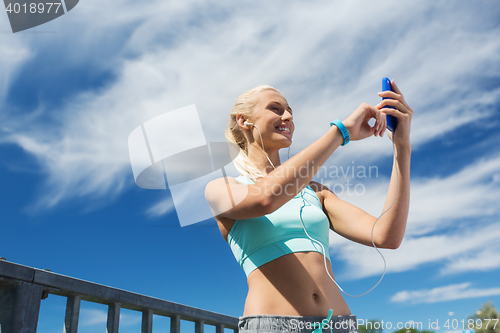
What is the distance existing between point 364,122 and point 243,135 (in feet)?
3.11

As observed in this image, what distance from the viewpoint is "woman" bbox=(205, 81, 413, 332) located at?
140 cm

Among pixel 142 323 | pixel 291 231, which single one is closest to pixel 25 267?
pixel 142 323

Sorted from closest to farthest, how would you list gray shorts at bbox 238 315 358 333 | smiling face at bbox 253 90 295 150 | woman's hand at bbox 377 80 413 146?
gray shorts at bbox 238 315 358 333 → woman's hand at bbox 377 80 413 146 → smiling face at bbox 253 90 295 150

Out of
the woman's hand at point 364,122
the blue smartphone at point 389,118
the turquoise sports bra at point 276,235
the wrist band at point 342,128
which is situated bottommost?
the turquoise sports bra at point 276,235

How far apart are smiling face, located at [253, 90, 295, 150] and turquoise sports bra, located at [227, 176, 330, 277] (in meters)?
0.47

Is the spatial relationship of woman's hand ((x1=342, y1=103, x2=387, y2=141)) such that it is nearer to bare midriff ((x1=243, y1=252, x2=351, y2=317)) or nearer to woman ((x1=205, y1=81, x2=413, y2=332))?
woman ((x1=205, y1=81, x2=413, y2=332))

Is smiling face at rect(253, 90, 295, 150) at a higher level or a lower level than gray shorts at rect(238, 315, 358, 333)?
higher

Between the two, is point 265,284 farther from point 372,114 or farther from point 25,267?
point 25,267

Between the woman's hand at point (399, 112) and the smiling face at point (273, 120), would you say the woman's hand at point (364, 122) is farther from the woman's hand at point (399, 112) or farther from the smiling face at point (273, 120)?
the smiling face at point (273, 120)

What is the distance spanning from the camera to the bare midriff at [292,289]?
147 centimetres

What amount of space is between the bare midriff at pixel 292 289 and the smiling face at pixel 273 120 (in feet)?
2.47

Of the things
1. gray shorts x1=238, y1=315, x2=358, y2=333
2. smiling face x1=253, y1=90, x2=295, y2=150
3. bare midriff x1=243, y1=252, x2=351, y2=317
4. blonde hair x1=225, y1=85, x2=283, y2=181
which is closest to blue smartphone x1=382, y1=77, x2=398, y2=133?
smiling face x1=253, y1=90, x2=295, y2=150

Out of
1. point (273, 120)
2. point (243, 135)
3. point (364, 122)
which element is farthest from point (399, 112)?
point (243, 135)

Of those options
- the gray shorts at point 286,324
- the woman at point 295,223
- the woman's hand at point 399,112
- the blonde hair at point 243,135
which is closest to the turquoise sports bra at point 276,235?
the woman at point 295,223
